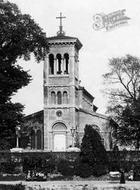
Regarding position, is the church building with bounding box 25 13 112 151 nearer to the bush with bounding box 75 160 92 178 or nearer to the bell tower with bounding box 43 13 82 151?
the bell tower with bounding box 43 13 82 151

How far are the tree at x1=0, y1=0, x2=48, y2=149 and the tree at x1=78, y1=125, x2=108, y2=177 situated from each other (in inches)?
350

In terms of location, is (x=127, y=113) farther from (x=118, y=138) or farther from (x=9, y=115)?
(x=9, y=115)

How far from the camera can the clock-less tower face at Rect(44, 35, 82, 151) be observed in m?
73.9

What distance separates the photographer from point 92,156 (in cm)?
4950

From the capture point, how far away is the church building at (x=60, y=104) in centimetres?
7394

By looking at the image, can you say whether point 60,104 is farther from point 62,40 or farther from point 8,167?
point 8,167

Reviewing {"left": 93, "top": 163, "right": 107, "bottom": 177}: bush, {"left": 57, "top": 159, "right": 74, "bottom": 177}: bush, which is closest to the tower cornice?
{"left": 57, "top": 159, "right": 74, "bottom": 177}: bush

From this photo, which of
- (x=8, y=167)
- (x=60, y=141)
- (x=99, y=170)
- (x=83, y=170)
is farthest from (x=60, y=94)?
(x=83, y=170)

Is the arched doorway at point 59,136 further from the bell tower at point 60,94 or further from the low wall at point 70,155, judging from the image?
the low wall at point 70,155

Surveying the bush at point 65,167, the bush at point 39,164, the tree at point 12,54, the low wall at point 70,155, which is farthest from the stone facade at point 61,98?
the tree at point 12,54

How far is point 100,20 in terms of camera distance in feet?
165

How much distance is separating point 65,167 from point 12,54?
13721 millimetres

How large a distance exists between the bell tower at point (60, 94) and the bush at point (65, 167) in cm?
2089

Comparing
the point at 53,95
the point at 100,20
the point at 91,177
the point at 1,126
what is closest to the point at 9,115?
the point at 1,126
